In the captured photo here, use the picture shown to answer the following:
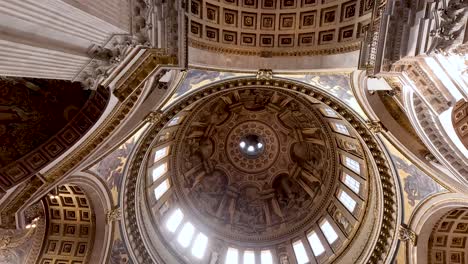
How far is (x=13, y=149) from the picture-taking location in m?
10.0

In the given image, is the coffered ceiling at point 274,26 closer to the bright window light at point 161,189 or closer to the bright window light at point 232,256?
the bright window light at point 161,189

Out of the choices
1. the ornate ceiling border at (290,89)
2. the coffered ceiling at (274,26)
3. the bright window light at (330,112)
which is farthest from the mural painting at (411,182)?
the coffered ceiling at (274,26)

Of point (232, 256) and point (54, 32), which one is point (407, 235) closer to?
point (232, 256)

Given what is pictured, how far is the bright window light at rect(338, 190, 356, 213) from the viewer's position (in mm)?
18594

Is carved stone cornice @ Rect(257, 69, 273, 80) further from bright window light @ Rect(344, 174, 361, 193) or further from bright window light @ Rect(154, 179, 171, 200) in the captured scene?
bright window light @ Rect(154, 179, 171, 200)

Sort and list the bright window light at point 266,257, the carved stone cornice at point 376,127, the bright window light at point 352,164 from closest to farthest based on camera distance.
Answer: the carved stone cornice at point 376,127, the bright window light at point 352,164, the bright window light at point 266,257

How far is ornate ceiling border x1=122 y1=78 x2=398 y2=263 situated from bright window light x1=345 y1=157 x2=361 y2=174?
8.40 ft

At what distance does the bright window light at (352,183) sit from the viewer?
18.2 m

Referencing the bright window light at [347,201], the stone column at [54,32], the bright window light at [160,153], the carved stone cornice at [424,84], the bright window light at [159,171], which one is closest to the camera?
the stone column at [54,32]

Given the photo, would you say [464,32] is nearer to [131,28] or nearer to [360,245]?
[131,28]

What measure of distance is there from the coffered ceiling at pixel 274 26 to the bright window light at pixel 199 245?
12.5 meters

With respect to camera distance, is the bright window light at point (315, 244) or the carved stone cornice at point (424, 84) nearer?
the carved stone cornice at point (424, 84)

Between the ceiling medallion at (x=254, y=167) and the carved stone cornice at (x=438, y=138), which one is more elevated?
the ceiling medallion at (x=254, y=167)

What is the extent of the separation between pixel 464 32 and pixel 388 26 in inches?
71.5
